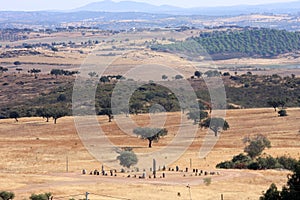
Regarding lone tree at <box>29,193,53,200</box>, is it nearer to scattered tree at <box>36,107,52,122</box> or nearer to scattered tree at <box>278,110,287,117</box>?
scattered tree at <box>278,110,287,117</box>

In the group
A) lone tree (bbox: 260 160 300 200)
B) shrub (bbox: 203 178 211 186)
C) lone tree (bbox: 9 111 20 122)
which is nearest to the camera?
lone tree (bbox: 260 160 300 200)

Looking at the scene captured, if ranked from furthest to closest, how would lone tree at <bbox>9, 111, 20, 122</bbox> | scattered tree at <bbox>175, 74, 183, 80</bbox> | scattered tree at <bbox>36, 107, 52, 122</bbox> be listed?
1. scattered tree at <bbox>175, 74, 183, 80</bbox>
2. lone tree at <bbox>9, 111, 20, 122</bbox>
3. scattered tree at <bbox>36, 107, 52, 122</bbox>

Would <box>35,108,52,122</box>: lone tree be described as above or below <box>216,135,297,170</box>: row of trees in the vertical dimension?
below

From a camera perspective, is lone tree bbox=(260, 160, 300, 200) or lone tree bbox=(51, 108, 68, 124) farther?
lone tree bbox=(51, 108, 68, 124)

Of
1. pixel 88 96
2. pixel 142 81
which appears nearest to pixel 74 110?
pixel 88 96

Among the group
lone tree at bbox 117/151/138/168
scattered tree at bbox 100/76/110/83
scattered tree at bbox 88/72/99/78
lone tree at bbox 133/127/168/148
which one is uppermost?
lone tree at bbox 117/151/138/168

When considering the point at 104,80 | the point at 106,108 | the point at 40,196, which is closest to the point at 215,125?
the point at 106,108

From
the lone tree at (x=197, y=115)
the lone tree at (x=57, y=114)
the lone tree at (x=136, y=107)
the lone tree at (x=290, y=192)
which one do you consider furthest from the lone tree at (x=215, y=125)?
the lone tree at (x=290, y=192)

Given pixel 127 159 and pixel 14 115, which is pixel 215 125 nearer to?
pixel 127 159

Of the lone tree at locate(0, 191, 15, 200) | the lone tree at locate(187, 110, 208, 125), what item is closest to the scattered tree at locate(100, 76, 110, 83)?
the lone tree at locate(187, 110, 208, 125)
